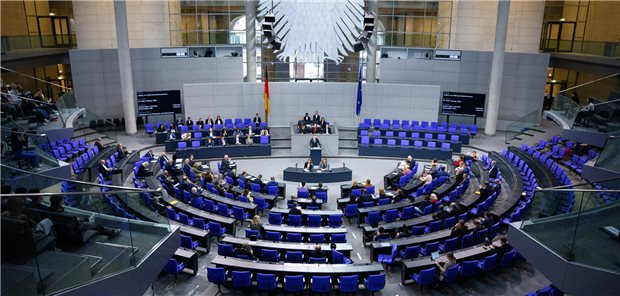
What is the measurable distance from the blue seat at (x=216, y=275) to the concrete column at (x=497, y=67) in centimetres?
1897

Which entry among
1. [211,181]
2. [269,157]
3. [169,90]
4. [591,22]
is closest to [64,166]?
[211,181]

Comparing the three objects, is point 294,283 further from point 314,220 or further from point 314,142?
point 314,142

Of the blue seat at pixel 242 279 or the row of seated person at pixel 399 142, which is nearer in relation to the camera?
the blue seat at pixel 242 279

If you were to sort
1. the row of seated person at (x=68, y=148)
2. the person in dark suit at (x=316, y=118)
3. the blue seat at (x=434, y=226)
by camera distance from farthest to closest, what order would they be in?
1. the person in dark suit at (x=316, y=118)
2. the row of seated person at (x=68, y=148)
3. the blue seat at (x=434, y=226)

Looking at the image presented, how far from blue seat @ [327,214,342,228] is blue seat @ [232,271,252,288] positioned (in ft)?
13.4

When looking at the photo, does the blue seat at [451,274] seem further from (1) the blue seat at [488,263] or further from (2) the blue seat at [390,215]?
(2) the blue seat at [390,215]

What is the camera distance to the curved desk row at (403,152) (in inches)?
837

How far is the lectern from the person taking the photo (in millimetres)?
20152

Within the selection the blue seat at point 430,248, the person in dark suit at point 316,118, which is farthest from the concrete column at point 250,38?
the blue seat at point 430,248

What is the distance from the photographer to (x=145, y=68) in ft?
82.4

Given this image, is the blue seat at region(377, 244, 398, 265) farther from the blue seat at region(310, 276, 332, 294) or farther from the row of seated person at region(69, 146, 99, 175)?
the row of seated person at region(69, 146, 99, 175)

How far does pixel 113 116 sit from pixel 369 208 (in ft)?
59.9

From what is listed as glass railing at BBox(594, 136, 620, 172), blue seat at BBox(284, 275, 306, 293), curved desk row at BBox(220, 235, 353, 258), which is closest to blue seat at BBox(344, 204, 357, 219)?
curved desk row at BBox(220, 235, 353, 258)

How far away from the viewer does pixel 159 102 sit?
966 inches
